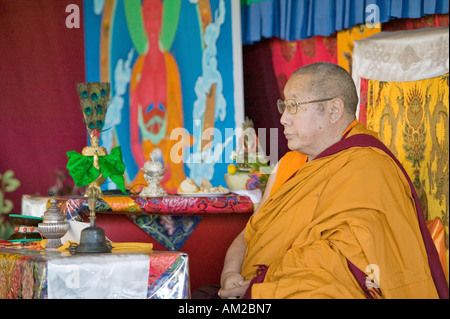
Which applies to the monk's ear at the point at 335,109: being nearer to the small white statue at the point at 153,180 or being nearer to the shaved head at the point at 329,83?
the shaved head at the point at 329,83

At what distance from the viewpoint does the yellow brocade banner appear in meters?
2.69

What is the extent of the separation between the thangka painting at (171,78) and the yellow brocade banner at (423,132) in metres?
1.76

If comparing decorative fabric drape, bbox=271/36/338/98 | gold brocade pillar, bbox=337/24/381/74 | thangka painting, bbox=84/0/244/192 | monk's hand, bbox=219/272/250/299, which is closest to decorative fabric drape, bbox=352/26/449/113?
gold brocade pillar, bbox=337/24/381/74

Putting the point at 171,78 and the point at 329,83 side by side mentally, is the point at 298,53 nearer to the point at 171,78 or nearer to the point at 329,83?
the point at 171,78

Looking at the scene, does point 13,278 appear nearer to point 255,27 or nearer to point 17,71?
point 255,27

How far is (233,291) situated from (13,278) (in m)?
0.72

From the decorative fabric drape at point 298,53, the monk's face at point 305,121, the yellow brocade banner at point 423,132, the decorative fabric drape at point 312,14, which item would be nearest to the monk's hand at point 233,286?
the monk's face at point 305,121

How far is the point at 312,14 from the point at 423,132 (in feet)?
5.78

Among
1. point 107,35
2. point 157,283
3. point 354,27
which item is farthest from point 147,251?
point 107,35

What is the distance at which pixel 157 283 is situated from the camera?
5.93 ft

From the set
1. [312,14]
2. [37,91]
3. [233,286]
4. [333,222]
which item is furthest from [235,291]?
[37,91]

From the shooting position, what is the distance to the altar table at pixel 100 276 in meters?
1.71

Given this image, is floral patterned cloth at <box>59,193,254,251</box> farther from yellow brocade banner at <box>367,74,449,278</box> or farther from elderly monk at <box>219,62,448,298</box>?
yellow brocade banner at <box>367,74,449,278</box>

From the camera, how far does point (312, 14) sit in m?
4.32
